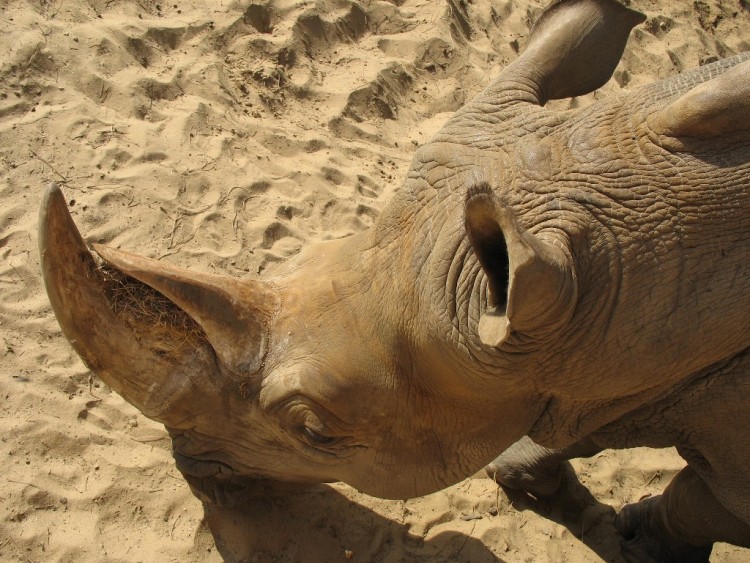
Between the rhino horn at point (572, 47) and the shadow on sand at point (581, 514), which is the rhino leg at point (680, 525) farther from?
the rhino horn at point (572, 47)

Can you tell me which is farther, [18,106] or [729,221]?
[18,106]

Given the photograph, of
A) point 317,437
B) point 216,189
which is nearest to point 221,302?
point 317,437

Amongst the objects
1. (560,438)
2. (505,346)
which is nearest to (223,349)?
(505,346)

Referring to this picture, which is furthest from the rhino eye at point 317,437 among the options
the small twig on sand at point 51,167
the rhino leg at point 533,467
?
the small twig on sand at point 51,167

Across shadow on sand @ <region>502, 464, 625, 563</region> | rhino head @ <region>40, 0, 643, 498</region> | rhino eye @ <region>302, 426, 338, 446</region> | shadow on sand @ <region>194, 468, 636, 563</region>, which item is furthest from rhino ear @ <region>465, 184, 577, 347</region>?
shadow on sand @ <region>502, 464, 625, 563</region>

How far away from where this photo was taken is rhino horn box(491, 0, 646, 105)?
3.86 meters

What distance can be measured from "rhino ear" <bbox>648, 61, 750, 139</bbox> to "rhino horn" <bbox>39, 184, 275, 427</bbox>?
1722 mm

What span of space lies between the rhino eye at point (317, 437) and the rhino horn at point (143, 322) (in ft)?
1.17

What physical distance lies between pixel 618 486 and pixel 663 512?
0.85 metres

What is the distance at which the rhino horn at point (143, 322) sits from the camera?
317 centimetres

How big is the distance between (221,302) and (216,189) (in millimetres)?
2948

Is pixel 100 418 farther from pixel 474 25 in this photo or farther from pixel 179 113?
pixel 474 25

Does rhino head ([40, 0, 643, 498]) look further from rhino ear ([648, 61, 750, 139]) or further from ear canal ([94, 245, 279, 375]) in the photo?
rhino ear ([648, 61, 750, 139])

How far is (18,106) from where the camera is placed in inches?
238
